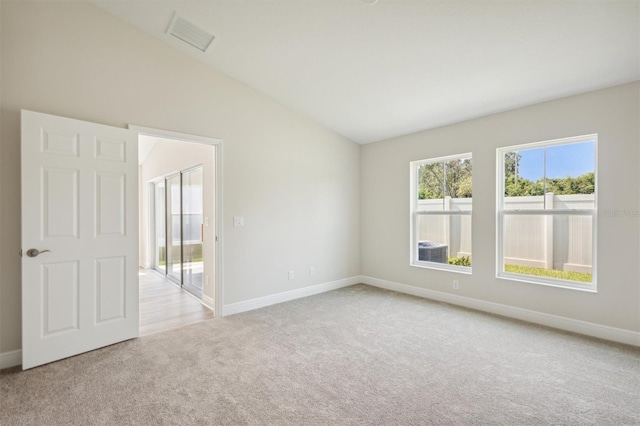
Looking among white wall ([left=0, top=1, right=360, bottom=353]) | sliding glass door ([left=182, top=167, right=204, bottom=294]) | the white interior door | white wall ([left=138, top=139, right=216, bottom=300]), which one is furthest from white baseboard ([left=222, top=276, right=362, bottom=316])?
sliding glass door ([left=182, top=167, right=204, bottom=294])

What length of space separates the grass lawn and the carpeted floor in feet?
2.09

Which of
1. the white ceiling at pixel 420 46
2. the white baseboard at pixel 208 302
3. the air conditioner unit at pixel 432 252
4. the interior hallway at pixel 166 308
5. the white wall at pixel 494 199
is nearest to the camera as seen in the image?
the white ceiling at pixel 420 46

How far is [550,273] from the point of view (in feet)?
11.6

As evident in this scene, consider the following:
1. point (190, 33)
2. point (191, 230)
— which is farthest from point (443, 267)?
point (190, 33)

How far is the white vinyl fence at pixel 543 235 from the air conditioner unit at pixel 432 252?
0.60ft

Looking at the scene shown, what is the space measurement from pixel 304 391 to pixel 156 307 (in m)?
3.00

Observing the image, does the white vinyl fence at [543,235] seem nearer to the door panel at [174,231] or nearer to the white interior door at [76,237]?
the white interior door at [76,237]

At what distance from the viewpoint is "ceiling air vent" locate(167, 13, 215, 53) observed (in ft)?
9.80

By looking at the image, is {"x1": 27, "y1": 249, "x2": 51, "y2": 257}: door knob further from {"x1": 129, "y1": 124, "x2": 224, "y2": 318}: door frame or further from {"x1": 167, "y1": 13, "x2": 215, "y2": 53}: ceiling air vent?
{"x1": 167, "y1": 13, "x2": 215, "y2": 53}: ceiling air vent

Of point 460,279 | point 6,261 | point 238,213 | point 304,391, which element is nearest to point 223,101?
point 238,213

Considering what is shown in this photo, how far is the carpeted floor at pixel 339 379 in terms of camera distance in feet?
6.32

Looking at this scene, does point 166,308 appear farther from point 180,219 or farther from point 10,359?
point 180,219

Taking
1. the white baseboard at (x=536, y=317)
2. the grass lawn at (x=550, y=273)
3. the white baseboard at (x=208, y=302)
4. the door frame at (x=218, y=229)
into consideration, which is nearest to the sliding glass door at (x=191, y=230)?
the white baseboard at (x=208, y=302)

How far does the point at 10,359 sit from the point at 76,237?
1132 millimetres
